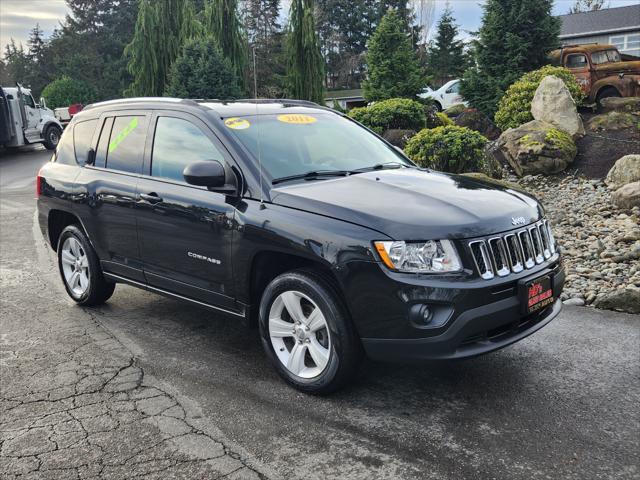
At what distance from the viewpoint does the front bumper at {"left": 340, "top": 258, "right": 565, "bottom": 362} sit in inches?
136

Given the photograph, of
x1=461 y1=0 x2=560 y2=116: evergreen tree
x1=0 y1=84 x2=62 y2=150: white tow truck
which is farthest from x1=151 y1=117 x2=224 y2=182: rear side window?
x1=0 y1=84 x2=62 y2=150: white tow truck

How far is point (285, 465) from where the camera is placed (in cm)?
315

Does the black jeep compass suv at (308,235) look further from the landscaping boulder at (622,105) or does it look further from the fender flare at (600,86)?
the fender flare at (600,86)

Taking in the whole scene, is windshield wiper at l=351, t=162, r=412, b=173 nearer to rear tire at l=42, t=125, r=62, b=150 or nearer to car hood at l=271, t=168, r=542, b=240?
car hood at l=271, t=168, r=542, b=240

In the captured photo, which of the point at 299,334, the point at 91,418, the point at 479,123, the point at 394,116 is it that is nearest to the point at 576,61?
the point at 479,123

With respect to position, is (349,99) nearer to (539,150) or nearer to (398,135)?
(398,135)

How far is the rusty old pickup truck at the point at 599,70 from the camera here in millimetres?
16938

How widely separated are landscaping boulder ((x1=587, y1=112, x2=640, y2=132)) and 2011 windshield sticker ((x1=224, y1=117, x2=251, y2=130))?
30.5 ft

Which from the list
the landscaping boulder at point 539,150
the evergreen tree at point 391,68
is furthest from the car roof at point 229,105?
the evergreen tree at point 391,68

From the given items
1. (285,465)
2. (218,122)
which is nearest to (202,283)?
(218,122)

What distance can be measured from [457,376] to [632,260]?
3.56 meters

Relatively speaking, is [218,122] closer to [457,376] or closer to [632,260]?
[457,376]

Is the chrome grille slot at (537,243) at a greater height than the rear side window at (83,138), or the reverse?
the rear side window at (83,138)

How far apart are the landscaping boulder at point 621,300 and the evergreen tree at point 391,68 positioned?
12312 millimetres
